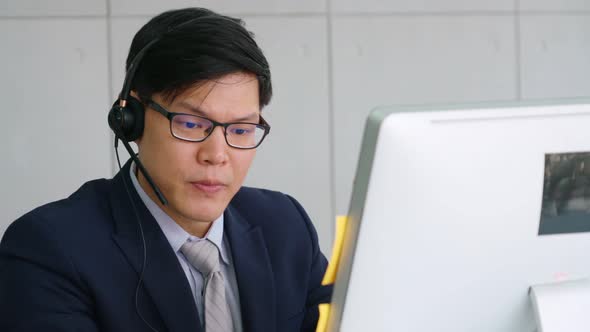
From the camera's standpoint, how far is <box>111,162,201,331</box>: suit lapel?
1.30 m

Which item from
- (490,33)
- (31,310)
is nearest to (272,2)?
(490,33)

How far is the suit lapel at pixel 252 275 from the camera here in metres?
1.39

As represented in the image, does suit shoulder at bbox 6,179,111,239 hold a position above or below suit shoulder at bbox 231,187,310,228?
above

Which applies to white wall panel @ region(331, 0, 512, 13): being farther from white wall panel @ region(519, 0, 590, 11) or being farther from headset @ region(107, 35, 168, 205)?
headset @ region(107, 35, 168, 205)

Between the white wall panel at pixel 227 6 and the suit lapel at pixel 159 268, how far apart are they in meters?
2.00

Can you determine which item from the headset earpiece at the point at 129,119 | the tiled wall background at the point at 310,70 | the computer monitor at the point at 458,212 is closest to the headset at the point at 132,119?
the headset earpiece at the point at 129,119

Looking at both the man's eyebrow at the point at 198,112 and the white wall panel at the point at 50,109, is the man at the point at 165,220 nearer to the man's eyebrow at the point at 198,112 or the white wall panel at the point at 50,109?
the man's eyebrow at the point at 198,112

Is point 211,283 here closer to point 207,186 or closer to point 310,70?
point 207,186

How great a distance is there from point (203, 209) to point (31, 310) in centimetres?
30

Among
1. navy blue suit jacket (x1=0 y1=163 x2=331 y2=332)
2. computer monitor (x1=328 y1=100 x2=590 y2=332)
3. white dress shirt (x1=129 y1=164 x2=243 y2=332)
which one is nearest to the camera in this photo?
computer monitor (x1=328 y1=100 x2=590 y2=332)

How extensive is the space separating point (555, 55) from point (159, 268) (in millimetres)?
2758

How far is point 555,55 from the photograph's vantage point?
3621 mm

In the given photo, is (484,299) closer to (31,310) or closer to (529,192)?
(529,192)

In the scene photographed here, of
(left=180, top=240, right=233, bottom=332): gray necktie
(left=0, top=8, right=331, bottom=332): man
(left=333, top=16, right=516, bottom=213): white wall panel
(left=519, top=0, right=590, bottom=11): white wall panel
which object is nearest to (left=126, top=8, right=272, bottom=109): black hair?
(left=0, top=8, right=331, bottom=332): man
